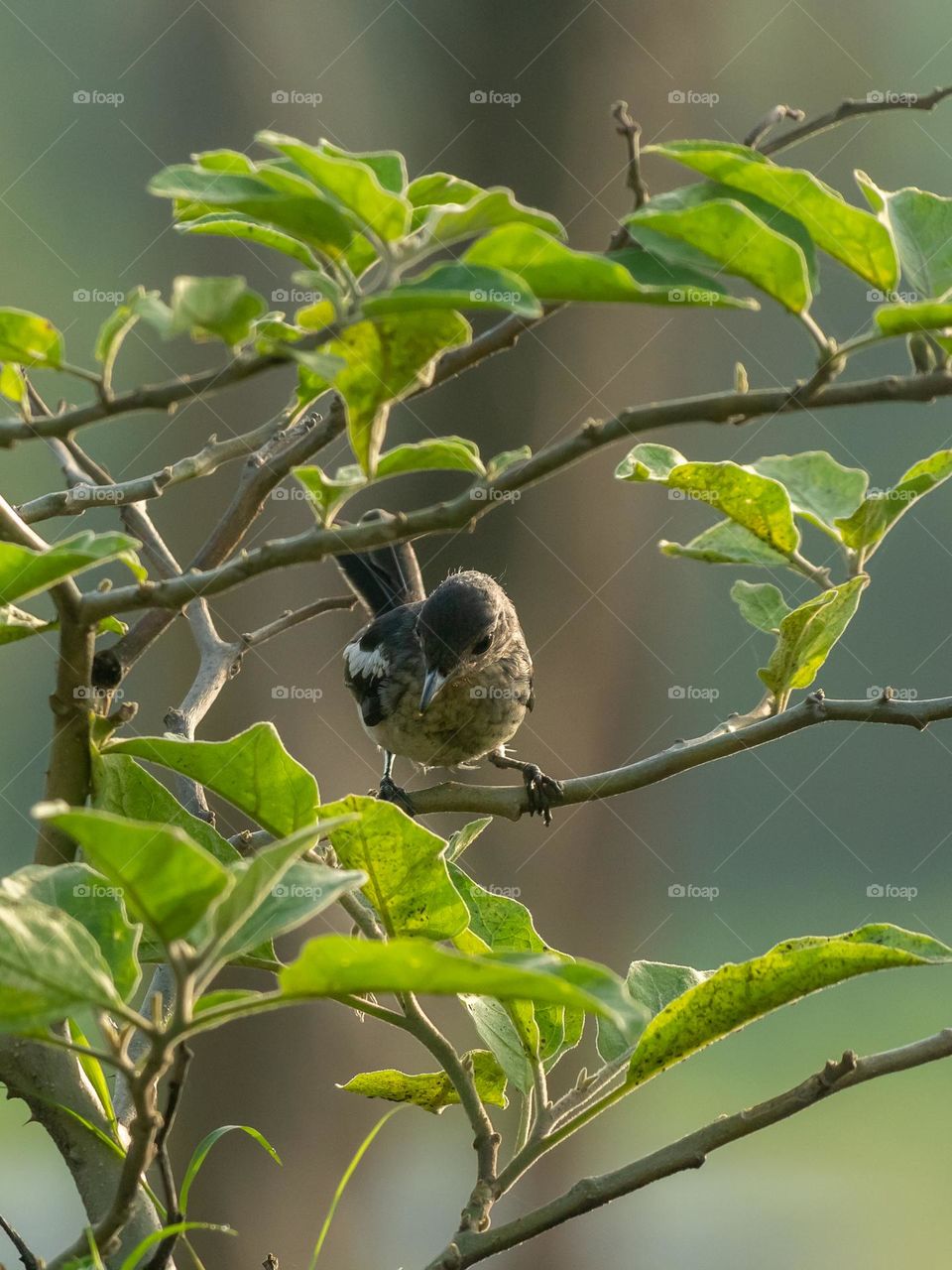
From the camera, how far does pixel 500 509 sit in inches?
154

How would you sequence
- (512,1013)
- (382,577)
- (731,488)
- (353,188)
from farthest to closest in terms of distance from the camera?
(382,577) → (731,488) → (512,1013) → (353,188)

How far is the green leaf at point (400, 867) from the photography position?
0.93 m

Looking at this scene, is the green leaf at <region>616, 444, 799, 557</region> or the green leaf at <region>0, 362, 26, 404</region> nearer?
the green leaf at <region>0, 362, 26, 404</region>

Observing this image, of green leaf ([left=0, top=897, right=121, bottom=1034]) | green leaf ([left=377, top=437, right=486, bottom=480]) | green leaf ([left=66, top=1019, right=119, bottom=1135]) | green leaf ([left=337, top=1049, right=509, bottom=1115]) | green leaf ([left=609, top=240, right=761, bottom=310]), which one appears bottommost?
green leaf ([left=337, top=1049, right=509, bottom=1115])

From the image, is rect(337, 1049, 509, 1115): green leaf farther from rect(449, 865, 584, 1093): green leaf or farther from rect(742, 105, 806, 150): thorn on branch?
rect(742, 105, 806, 150): thorn on branch

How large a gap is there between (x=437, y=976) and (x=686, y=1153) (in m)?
0.39

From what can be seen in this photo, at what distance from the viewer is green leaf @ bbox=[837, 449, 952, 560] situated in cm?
127

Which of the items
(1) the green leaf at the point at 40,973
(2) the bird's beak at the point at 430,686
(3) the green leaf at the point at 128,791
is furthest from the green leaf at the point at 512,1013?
(2) the bird's beak at the point at 430,686

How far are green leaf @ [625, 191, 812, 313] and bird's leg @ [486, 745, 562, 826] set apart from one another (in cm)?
68

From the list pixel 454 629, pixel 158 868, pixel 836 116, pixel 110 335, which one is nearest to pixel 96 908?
pixel 158 868

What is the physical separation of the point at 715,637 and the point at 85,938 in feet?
26.6

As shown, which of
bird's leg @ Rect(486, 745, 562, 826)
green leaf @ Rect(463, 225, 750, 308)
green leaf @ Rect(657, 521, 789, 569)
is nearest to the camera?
green leaf @ Rect(463, 225, 750, 308)

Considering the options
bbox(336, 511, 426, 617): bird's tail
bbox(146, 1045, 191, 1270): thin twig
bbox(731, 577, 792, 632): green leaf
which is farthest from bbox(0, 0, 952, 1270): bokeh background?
bbox(146, 1045, 191, 1270): thin twig

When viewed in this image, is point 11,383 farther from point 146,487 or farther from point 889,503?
point 889,503
